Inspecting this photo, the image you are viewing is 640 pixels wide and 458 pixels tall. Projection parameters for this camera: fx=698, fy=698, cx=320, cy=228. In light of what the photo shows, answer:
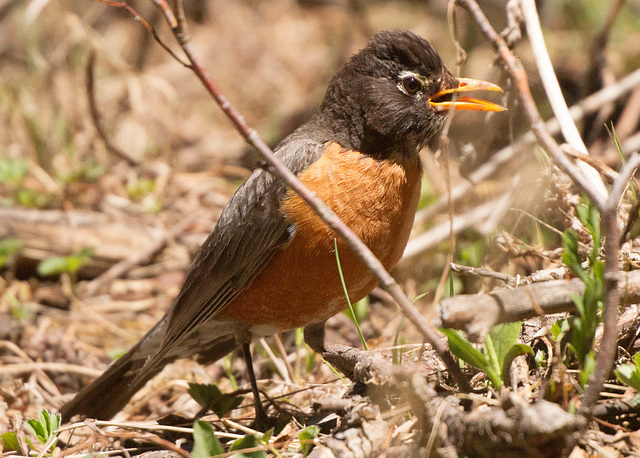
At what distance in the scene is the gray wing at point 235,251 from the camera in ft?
11.0

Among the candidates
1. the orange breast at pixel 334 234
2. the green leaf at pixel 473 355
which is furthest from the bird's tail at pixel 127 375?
the green leaf at pixel 473 355

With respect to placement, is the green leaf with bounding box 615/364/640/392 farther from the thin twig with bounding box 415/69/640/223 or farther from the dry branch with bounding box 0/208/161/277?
the dry branch with bounding box 0/208/161/277

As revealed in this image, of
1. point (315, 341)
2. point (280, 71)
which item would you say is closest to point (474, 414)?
point (315, 341)

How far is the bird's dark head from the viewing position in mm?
3441

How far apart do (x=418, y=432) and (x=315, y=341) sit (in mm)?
1381

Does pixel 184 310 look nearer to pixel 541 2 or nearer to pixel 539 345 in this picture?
pixel 539 345

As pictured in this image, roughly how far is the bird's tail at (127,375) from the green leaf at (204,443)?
3.83ft

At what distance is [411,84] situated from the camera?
11.5 ft

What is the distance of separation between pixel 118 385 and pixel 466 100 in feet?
7.92

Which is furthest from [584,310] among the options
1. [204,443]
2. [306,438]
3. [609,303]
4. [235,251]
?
[235,251]

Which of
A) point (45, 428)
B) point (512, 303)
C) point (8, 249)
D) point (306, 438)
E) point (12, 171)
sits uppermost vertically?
point (12, 171)

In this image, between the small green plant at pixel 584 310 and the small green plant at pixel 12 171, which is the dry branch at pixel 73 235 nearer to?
the small green plant at pixel 12 171

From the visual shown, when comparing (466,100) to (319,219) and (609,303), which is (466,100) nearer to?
(319,219)

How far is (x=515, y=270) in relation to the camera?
3756 millimetres
